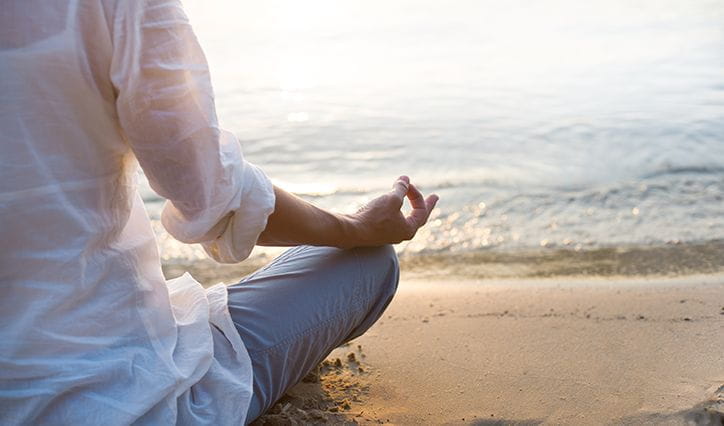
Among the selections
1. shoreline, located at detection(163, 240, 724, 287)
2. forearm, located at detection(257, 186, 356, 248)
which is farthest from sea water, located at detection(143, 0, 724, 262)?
forearm, located at detection(257, 186, 356, 248)

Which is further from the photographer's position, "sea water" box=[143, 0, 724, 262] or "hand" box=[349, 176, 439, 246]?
"sea water" box=[143, 0, 724, 262]

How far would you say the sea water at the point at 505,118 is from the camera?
431 cm

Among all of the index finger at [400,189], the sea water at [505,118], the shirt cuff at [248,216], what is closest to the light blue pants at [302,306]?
the index finger at [400,189]

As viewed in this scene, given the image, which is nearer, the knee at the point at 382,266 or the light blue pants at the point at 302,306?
the light blue pants at the point at 302,306

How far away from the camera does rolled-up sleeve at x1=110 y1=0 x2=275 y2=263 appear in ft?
4.13

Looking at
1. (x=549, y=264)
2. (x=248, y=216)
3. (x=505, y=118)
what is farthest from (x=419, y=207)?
(x=505, y=118)

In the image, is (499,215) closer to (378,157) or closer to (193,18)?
(378,157)

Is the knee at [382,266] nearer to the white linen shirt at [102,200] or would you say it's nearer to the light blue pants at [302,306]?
the light blue pants at [302,306]

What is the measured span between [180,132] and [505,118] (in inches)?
207

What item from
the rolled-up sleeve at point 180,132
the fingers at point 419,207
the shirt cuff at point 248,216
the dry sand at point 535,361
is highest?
the rolled-up sleeve at point 180,132

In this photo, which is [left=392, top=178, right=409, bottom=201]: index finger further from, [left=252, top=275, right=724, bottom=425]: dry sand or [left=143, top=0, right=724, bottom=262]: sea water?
[left=143, top=0, right=724, bottom=262]: sea water

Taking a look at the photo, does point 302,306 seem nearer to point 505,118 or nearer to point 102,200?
point 102,200

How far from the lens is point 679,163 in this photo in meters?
4.98

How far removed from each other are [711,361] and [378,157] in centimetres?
357
